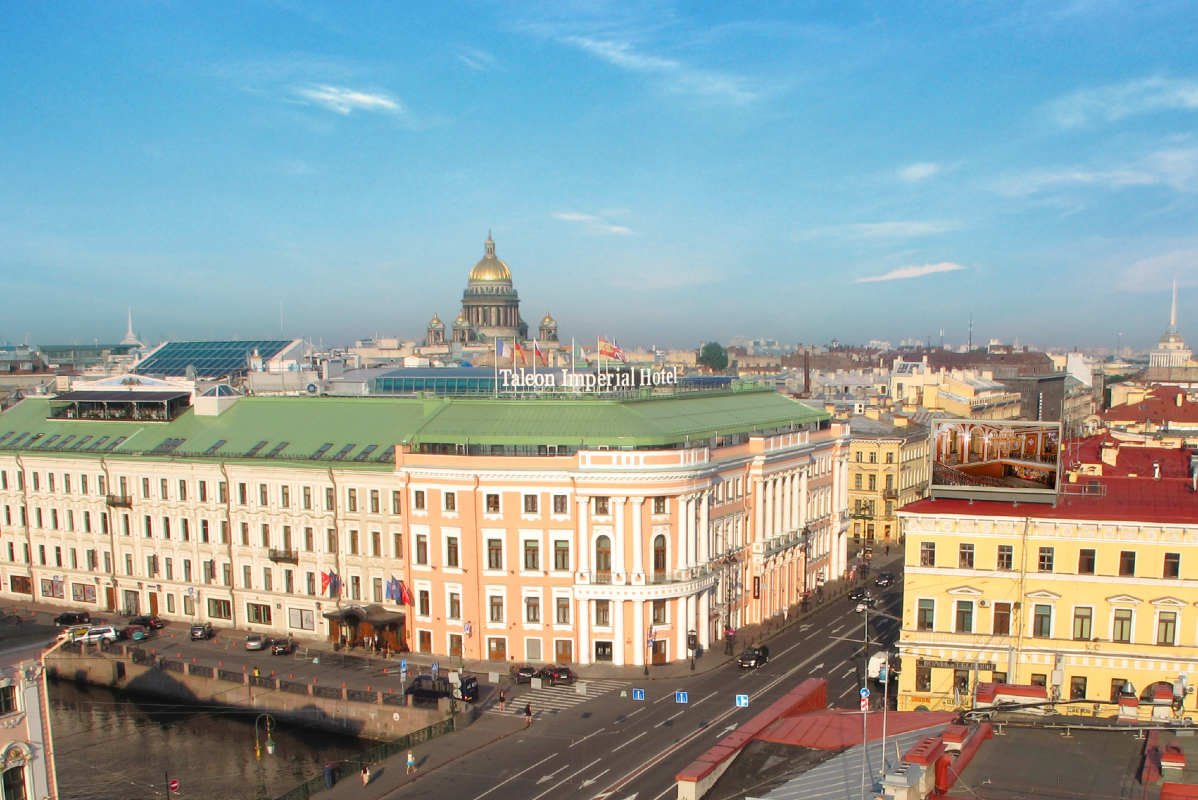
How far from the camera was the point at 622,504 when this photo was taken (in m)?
67.6

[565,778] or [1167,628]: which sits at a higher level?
[1167,628]

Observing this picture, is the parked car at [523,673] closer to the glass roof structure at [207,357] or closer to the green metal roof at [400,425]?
the green metal roof at [400,425]

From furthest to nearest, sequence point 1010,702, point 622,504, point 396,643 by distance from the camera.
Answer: point 396,643 < point 622,504 < point 1010,702

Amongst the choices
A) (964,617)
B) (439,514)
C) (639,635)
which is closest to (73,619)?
(439,514)

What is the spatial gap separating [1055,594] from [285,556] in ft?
180

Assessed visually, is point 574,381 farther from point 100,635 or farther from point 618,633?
point 100,635

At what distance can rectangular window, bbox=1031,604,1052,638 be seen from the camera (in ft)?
174

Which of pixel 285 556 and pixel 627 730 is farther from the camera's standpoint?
pixel 285 556

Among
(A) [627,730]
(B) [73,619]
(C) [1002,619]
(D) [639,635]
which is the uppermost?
(C) [1002,619]

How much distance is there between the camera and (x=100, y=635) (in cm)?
7781

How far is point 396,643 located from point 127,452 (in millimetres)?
32840

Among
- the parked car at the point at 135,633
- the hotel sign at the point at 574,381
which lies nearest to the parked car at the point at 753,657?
the hotel sign at the point at 574,381

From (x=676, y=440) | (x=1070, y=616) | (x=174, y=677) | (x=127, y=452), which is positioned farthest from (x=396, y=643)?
(x=1070, y=616)

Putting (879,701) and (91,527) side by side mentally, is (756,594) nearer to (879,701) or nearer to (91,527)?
(879,701)
